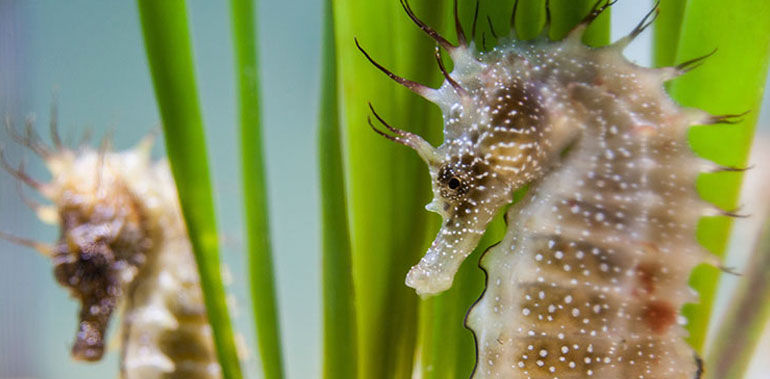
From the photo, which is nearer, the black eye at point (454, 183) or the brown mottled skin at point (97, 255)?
the black eye at point (454, 183)

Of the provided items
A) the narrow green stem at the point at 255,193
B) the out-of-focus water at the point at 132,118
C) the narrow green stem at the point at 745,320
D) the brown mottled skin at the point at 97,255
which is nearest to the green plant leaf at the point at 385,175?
the narrow green stem at the point at 255,193

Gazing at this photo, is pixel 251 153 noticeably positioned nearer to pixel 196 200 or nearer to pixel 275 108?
pixel 196 200

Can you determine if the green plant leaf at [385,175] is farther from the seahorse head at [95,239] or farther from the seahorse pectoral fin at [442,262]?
the seahorse head at [95,239]

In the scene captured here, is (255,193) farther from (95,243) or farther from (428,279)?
(95,243)

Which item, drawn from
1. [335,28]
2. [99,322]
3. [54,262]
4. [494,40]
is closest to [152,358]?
[99,322]

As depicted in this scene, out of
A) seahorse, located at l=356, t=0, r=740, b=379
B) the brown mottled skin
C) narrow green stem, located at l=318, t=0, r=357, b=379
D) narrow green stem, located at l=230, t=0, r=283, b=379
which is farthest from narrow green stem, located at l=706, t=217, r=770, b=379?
the brown mottled skin

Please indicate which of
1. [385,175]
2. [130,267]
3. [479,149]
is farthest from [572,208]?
[130,267]

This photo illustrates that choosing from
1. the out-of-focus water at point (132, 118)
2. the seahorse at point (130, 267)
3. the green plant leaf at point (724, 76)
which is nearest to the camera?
the green plant leaf at point (724, 76)
